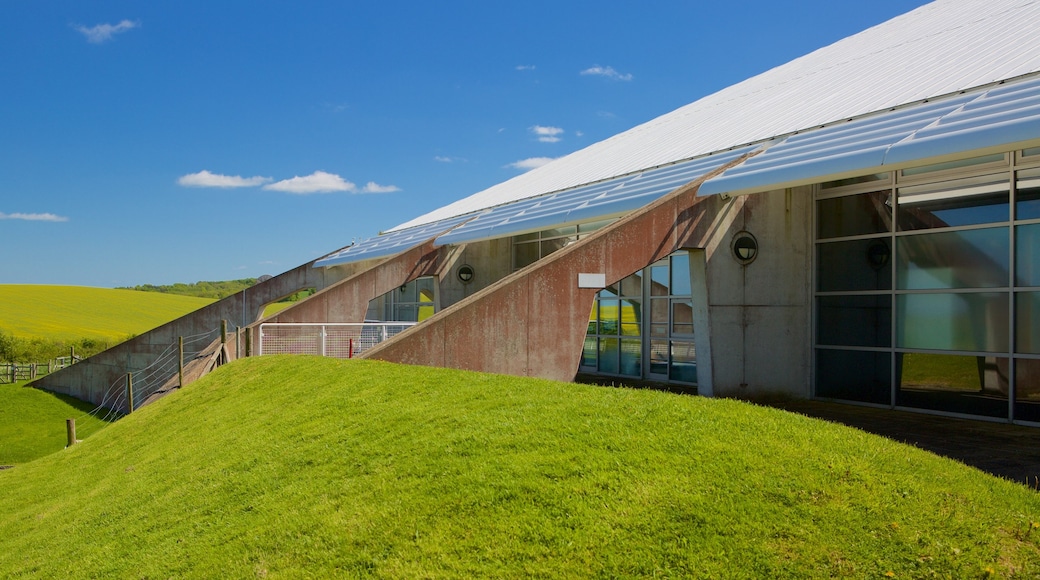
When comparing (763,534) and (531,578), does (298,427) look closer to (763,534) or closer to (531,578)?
(531,578)

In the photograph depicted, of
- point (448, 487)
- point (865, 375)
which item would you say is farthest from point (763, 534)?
point (865, 375)

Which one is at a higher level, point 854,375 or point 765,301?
point 765,301

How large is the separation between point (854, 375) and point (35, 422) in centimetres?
2645

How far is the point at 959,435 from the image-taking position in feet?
34.6

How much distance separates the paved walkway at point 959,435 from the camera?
8.42 m

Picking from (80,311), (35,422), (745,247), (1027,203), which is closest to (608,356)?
(745,247)

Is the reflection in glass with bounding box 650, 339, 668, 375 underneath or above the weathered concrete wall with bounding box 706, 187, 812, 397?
underneath

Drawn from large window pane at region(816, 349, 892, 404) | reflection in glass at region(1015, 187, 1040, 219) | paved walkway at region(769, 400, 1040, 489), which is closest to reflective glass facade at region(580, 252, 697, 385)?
large window pane at region(816, 349, 892, 404)

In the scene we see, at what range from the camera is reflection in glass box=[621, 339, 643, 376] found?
19.3 m

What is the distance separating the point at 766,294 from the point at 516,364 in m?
5.59

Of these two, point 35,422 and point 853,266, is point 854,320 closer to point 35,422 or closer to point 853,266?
point 853,266

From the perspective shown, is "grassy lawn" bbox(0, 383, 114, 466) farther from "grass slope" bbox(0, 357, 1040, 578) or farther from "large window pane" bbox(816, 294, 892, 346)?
"large window pane" bbox(816, 294, 892, 346)

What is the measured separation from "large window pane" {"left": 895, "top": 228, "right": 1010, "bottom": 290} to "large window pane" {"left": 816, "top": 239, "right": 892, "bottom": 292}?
35cm

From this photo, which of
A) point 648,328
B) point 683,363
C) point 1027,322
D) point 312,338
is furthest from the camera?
point 648,328
